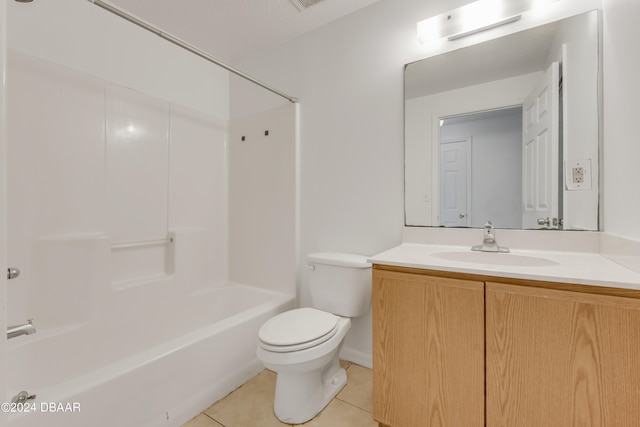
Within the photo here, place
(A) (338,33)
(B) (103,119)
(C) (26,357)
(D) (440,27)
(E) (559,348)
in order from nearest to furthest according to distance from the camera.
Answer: (E) (559,348), (C) (26,357), (D) (440,27), (B) (103,119), (A) (338,33)

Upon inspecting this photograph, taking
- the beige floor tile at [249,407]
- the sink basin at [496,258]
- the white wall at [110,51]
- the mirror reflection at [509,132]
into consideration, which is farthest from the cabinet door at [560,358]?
the white wall at [110,51]

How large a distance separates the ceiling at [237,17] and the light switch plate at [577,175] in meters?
1.45

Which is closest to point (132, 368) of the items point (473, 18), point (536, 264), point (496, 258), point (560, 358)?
point (560, 358)

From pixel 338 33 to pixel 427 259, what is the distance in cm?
161

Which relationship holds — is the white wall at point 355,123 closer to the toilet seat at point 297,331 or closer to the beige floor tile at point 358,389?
the beige floor tile at point 358,389

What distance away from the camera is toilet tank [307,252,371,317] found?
5.25ft

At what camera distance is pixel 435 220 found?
1565mm

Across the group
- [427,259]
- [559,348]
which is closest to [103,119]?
[427,259]

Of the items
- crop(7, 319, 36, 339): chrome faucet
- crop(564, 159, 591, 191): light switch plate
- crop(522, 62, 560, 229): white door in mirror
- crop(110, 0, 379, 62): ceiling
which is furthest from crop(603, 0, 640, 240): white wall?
crop(7, 319, 36, 339): chrome faucet

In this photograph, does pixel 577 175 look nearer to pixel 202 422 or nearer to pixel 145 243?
pixel 202 422

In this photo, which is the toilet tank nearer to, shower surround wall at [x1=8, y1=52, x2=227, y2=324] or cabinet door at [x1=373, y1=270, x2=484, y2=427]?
cabinet door at [x1=373, y1=270, x2=484, y2=427]

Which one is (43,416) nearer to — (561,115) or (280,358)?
(280,358)

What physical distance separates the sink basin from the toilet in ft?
1.49

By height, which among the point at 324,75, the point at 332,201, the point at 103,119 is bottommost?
the point at 332,201
